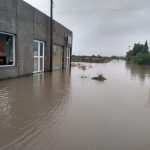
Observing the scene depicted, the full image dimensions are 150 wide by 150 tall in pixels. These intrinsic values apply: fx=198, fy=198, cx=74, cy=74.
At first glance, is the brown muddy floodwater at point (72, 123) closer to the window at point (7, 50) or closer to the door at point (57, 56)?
the window at point (7, 50)

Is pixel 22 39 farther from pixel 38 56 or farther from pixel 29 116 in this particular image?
pixel 29 116

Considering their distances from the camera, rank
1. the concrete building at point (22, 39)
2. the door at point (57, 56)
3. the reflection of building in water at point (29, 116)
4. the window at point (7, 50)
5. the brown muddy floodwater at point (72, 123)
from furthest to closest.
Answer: the door at point (57, 56)
the window at point (7, 50)
the concrete building at point (22, 39)
the reflection of building in water at point (29, 116)
the brown muddy floodwater at point (72, 123)

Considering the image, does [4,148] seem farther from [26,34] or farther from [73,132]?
[26,34]

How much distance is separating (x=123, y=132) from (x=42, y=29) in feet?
40.2

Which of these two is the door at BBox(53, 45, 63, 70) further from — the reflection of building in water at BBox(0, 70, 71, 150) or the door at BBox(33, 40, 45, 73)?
the reflection of building in water at BBox(0, 70, 71, 150)

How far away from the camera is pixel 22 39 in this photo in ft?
38.3

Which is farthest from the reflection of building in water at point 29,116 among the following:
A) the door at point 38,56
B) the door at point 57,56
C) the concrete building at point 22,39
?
the door at point 57,56

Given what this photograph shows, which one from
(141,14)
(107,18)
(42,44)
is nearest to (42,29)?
(42,44)

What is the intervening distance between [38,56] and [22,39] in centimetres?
312

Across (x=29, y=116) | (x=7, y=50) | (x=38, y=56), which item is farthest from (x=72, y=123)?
(x=38, y=56)

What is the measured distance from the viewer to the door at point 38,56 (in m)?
Answer: 14.2

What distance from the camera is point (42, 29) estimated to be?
1483 cm

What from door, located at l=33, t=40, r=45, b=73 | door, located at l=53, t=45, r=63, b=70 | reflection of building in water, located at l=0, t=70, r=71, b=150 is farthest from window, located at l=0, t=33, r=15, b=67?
door, located at l=53, t=45, r=63, b=70

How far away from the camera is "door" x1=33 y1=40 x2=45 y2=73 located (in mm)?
14224
